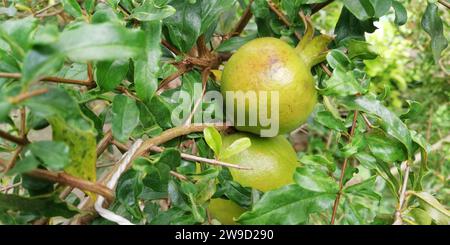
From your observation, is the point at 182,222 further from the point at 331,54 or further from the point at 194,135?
the point at 331,54

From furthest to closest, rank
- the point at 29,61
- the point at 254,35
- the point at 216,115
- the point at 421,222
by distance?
the point at 254,35 → the point at 216,115 → the point at 421,222 → the point at 29,61

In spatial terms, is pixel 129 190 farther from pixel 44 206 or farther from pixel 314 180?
pixel 314 180

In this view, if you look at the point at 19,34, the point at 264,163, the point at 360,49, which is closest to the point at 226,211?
the point at 264,163

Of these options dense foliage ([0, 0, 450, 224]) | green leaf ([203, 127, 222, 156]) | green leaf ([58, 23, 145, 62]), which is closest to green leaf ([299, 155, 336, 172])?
dense foliage ([0, 0, 450, 224])

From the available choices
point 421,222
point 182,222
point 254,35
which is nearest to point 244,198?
point 182,222

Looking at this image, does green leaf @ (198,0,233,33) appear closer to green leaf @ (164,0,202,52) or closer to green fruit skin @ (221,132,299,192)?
green leaf @ (164,0,202,52)
